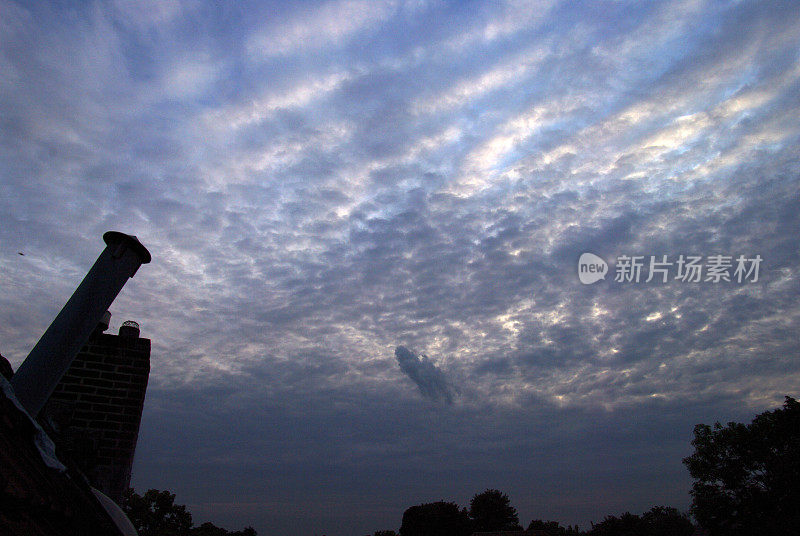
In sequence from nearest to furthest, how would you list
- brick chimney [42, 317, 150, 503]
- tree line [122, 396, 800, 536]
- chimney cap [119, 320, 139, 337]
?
brick chimney [42, 317, 150, 503] → chimney cap [119, 320, 139, 337] → tree line [122, 396, 800, 536]

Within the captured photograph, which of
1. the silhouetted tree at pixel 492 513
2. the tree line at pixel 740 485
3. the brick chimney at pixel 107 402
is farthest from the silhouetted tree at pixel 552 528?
the brick chimney at pixel 107 402

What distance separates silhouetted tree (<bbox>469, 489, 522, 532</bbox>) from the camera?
64.0m

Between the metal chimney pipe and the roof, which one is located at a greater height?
the metal chimney pipe

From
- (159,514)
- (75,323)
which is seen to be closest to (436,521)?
(159,514)

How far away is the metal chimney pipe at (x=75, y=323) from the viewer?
3.97 metres

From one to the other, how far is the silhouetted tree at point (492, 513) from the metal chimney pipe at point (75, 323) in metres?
70.2

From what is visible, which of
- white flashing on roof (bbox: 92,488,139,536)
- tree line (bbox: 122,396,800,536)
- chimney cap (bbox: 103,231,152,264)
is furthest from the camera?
tree line (bbox: 122,396,800,536)

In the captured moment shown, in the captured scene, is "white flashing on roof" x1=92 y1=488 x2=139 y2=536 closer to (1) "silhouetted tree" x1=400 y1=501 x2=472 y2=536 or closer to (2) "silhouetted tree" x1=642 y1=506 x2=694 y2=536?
(1) "silhouetted tree" x1=400 y1=501 x2=472 y2=536

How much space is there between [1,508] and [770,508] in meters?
35.2

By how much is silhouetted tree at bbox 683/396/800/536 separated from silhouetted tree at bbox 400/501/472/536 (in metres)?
38.3

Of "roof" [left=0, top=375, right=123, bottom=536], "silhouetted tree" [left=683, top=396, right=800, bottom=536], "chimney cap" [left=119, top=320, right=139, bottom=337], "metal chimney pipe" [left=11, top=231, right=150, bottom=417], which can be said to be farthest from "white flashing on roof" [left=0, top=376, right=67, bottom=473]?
"silhouetted tree" [left=683, top=396, right=800, bottom=536]

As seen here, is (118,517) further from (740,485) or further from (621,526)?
(621,526)

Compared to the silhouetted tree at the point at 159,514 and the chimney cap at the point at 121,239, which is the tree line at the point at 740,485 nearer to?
the silhouetted tree at the point at 159,514

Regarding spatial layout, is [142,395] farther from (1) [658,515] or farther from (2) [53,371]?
(1) [658,515]
